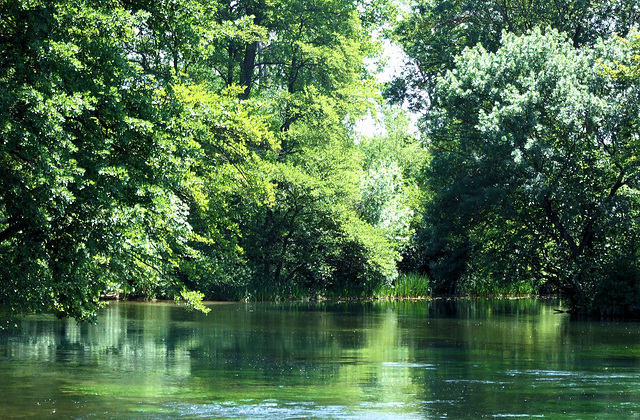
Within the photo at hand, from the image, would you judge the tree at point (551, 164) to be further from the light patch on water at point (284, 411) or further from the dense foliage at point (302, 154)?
the light patch on water at point (284, 411)

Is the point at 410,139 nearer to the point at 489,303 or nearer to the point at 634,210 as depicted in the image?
the point at 489,303

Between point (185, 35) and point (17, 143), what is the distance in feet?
14.1

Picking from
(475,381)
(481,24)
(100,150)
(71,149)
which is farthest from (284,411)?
(481,24)

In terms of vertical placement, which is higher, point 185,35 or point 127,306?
point 185,35

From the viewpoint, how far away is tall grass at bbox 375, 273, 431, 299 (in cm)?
4272

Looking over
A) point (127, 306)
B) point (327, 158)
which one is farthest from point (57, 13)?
point (327, 158)

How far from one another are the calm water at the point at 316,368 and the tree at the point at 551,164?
502cm

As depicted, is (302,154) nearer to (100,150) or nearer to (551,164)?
(551,164)

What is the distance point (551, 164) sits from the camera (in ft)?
105

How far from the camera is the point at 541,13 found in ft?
136

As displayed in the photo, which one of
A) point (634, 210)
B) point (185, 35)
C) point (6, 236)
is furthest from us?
point (634, 210)

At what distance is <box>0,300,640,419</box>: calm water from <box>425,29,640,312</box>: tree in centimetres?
502

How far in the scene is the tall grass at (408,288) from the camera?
4272cm

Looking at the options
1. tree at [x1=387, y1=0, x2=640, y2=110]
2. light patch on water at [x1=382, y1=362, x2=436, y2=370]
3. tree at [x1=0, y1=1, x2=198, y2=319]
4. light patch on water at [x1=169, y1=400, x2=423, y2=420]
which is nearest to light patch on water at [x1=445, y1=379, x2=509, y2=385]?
light patch on water at [x1=382, y1=362, x2=436, y2=370]
